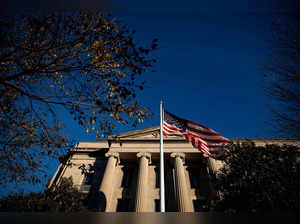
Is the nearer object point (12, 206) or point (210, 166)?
point (12, 206)

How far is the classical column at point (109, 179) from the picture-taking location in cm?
1817

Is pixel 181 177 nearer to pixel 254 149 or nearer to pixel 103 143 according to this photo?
pixel 254 149

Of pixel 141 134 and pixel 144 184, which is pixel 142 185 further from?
pixel 141 134

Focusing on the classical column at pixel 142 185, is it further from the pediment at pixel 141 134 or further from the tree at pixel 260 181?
the tree at pixel 260 181

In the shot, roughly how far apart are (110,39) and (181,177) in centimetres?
1767

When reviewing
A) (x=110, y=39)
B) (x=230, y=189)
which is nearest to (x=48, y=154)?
(x=110, y=39)

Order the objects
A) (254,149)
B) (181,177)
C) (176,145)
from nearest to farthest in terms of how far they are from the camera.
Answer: (254,149), (181,177), (176,145)

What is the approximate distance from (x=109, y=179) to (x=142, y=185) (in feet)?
14.8

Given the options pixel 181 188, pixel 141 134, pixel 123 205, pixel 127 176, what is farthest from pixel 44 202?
pixel 141 134

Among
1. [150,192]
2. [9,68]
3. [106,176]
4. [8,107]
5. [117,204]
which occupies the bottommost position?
[117,204]

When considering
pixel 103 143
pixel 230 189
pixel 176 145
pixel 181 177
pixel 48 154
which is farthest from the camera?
pixel 103 143

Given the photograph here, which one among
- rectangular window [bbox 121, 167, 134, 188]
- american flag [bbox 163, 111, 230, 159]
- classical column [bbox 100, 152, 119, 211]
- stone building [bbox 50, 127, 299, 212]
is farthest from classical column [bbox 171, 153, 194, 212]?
american flag [bbox 163, 111, 230, 159]

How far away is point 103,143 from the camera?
27.8 metres

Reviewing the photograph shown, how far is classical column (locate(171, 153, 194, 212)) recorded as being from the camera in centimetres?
1599
